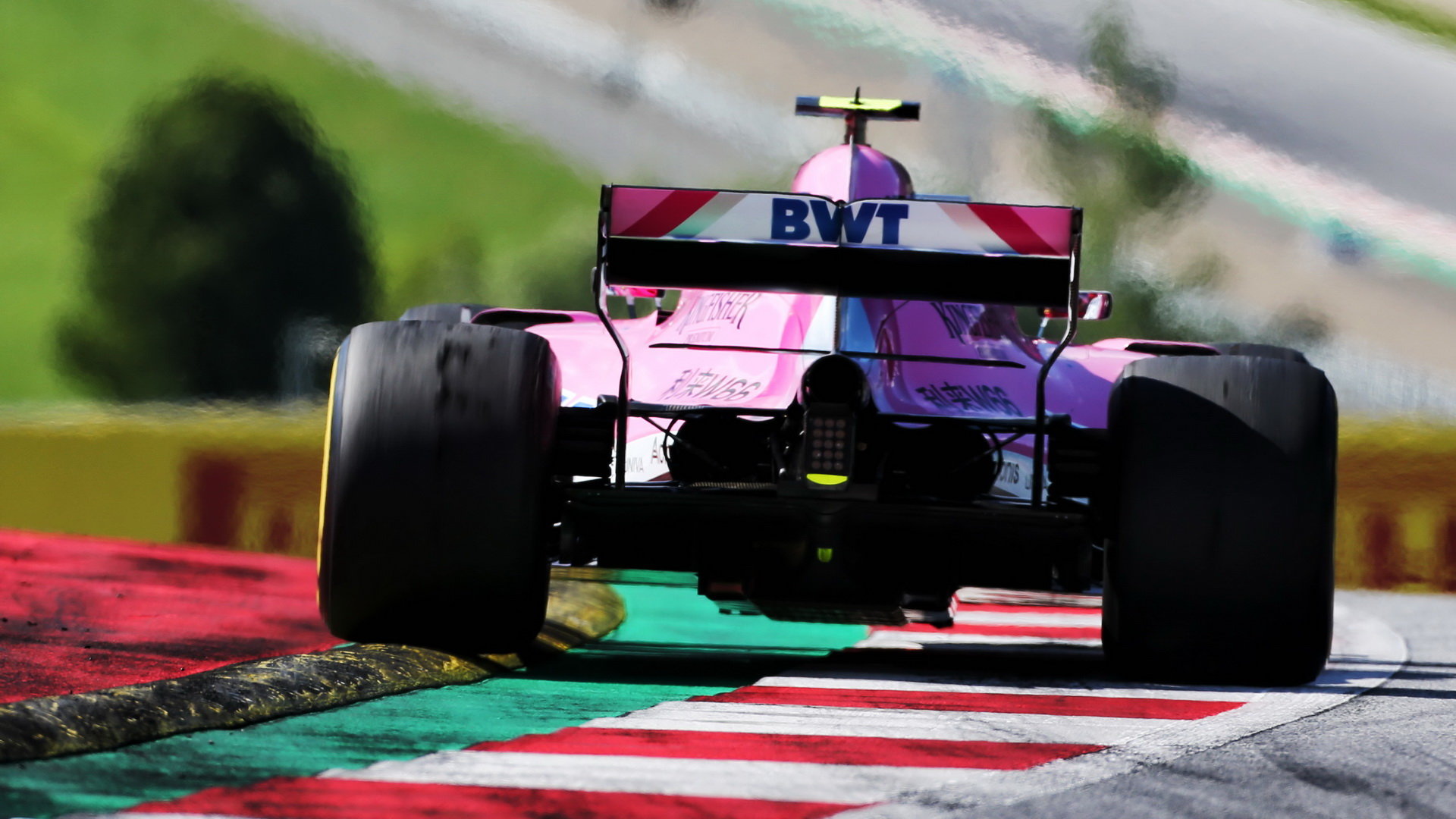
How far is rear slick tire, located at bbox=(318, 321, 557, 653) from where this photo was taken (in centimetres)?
488

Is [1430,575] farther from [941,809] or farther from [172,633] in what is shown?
[941,809]

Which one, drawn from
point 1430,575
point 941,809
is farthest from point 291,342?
point 941,809

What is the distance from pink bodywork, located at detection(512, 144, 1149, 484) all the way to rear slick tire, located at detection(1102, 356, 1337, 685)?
1.60ft

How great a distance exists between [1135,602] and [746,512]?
1.13m

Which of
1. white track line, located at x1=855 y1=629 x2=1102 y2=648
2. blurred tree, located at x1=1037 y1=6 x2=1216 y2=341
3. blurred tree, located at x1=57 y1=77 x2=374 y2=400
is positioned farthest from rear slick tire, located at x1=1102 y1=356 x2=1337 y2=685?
blurred tree, located at x1=57 y1=77 x2=374 y2=400

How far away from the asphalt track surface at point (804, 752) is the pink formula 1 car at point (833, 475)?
0.29 metres

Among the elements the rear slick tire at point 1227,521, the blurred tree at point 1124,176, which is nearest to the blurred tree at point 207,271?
the blurred tree at point 1124,176

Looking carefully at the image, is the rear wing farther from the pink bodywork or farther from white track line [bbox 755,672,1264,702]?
white track line [bbox 755,672,1264,702]

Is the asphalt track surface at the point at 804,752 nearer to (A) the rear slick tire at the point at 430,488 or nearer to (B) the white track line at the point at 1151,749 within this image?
(B) the white track line at the point at 1151,749

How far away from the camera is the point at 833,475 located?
507cm

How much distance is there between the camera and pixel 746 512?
5.15 meters

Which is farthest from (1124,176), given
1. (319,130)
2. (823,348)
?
(823,348)

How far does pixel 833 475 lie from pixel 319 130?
15.3 m

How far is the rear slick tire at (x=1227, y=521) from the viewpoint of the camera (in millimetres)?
4996
